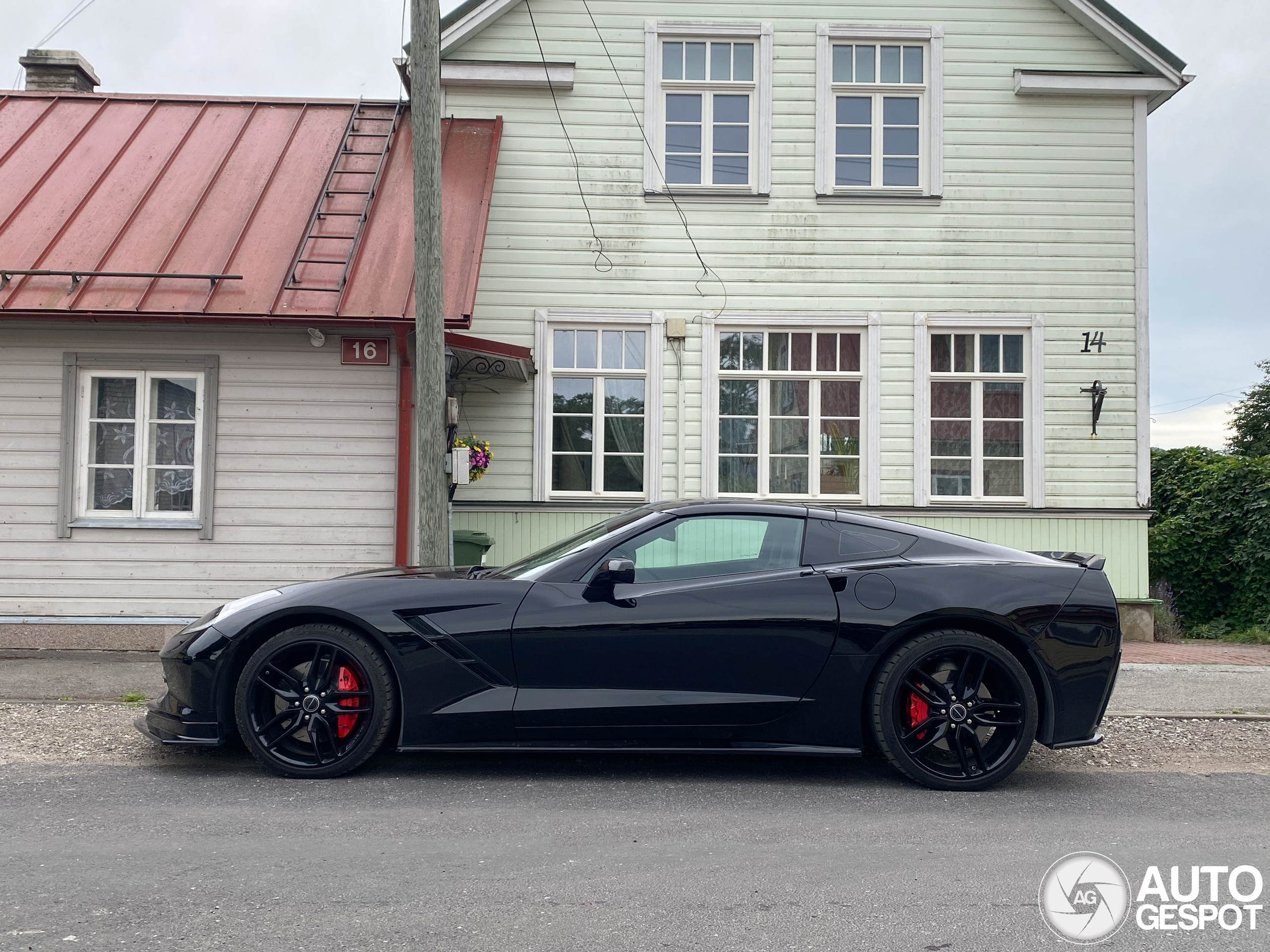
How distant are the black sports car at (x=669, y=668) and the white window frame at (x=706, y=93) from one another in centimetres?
697

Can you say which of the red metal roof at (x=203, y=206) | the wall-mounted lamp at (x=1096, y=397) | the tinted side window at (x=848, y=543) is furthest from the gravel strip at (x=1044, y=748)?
the wall-mounted lamp at (x=1096, y=397)

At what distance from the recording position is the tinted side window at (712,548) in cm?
512

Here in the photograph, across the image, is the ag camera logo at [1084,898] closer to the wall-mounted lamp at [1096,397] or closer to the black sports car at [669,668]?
the black sports car at [669,668]

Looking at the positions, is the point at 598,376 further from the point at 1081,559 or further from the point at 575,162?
the point at 1081,559

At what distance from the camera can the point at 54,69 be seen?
12719 millimetres

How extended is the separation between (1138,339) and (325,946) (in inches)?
409

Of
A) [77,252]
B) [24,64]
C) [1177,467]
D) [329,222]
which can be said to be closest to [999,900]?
[329,222]

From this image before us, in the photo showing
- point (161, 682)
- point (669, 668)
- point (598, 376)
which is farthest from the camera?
point (598, 376)

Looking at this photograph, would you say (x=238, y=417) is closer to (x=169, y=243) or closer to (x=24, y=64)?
(x=169, y=243)

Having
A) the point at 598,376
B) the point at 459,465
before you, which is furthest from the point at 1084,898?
the point at 598,376

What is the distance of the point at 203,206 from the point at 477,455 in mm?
3436

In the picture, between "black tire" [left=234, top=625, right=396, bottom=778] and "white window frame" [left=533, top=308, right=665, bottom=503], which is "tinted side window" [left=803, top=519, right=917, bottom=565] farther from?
"white window frame" [left=533, top=308, right=665, bottom=503]

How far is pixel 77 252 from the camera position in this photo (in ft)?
29.1

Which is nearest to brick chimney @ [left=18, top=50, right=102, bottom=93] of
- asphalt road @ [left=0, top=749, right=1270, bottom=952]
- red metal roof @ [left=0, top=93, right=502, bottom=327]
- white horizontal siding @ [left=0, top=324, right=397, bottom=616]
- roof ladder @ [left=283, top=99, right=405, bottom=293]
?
red metal roof @ [left=0, top=93, right=502, bottom=327]
